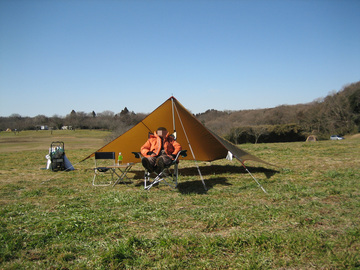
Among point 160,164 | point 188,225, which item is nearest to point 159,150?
point 160,164

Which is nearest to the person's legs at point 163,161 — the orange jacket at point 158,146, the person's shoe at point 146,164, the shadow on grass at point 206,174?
the person's shoe at point 146,164

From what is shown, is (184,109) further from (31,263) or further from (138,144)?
(31,263)

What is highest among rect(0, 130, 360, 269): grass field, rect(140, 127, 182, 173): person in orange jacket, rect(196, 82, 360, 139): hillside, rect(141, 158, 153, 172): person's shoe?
rect(196, 82, 360, 139): hillside

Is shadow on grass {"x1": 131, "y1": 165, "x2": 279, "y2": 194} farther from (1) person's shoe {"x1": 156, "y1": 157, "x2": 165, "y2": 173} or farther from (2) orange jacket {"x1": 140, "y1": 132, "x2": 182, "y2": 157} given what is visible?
(2) orange jacket {"x1": 140, "y1": 132, "x2": 182, "y2": 157}

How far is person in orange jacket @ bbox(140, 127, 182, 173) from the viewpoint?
16.6ft

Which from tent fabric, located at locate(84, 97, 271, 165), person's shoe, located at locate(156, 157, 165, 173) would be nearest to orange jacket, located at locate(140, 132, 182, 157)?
person's shoe, located at locate(156, 157, 165, 173)

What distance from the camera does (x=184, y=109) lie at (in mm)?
6336

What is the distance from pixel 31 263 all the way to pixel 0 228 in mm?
1103

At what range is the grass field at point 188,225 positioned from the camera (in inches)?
95.6

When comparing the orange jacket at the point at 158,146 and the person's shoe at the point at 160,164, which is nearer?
the person's shoe at the point at 160,164

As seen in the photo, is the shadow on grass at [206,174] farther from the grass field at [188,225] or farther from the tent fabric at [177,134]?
the tent fabric at [177,134]

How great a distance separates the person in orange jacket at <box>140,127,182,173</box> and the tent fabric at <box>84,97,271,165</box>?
3.11 ft

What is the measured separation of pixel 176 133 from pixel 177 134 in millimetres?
100

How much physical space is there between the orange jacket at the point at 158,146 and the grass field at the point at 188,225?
72cm
